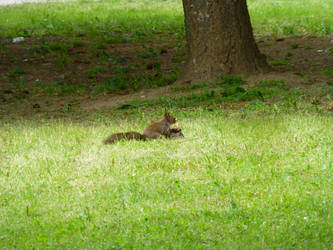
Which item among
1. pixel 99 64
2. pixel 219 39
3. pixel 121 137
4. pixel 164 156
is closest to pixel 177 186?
pixel 164 156

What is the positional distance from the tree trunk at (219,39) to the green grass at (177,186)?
2437 millimetres

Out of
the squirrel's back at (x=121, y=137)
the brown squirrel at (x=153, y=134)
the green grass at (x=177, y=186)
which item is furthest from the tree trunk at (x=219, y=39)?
the squirrel's back at (x=121, y=137)

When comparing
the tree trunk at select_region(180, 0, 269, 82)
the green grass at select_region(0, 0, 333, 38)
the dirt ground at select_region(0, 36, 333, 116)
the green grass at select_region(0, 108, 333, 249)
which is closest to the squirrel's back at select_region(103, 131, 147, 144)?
the green grass at select_region(0, 108, 333, 249)

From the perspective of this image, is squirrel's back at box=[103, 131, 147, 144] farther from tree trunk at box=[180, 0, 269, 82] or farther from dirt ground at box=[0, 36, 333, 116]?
tree trunk at box=[180, 0, 269, 82]

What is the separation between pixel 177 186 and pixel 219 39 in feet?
16.0

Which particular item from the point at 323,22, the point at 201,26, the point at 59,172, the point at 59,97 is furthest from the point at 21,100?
the point at 323,22

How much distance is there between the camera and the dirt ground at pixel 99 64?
30.6 feet

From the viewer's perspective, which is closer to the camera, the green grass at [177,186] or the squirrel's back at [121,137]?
the green grass at [177,186]

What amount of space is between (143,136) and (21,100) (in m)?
4.34

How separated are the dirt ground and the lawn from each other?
4cm

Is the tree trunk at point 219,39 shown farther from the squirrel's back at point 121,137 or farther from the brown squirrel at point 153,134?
the squirrel's back at point 121,137

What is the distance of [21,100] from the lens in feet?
32.4

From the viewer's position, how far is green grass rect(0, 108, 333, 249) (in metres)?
3.82

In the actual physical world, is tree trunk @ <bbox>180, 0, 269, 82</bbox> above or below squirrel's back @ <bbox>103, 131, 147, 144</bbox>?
above
